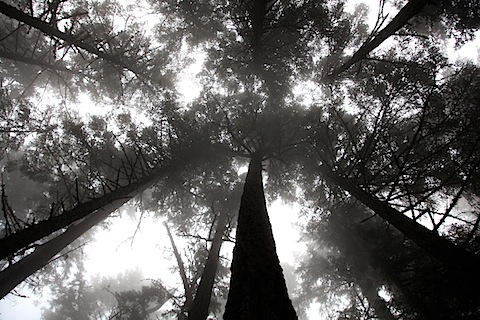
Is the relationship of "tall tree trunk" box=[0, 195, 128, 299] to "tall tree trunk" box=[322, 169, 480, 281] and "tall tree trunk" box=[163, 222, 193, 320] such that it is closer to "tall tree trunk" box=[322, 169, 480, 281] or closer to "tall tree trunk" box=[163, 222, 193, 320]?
"tall tree trunk" box=[163, 222, 193, 320]

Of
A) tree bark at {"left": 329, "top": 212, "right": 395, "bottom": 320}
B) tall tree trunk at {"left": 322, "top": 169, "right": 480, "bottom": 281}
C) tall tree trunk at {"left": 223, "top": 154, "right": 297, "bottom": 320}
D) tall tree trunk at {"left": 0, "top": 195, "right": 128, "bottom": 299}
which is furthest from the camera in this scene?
tree bark at {"left": 329, "top": 212, "right": 395, "bottom": 320}

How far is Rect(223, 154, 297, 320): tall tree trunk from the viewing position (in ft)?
6.48

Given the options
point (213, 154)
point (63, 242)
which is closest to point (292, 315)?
point (213, 154)

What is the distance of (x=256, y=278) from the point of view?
236 centimetres

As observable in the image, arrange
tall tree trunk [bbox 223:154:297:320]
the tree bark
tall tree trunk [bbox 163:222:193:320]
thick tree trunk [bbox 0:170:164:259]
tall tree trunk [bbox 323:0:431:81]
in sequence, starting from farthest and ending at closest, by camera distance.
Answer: the tree bark < tall tree trunk [bbox 163:222:193:320] < tall tree trunk [bbox 323:0:431:81] < thick tree trunk [bbox 0:170:164:259] < tall tree trunk [bbox 223:154:297:320]

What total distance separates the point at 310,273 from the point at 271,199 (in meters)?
5.32

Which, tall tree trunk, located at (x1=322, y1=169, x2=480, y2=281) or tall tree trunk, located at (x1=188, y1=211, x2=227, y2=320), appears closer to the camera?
tall tree trunk, located at (x1=322, y1=169, x2=480, y2=281)

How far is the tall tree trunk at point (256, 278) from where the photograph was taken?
6.48ft

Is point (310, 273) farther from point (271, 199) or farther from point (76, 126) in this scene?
point (76, 126)

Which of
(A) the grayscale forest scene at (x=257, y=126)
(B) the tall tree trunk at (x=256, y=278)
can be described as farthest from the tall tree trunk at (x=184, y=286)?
(B) the tall tree trunk at (x=256, y=278)

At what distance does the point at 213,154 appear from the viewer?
9.34 meters

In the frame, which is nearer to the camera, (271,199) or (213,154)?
(213,154)

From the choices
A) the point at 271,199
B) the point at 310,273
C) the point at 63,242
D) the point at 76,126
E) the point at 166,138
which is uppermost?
the point at 76,126

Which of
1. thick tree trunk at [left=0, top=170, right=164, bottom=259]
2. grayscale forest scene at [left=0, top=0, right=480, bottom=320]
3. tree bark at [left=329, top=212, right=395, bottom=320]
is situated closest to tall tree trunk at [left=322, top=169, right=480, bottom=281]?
grayscale forest scene at [left=0, top=0, right=480, bottom=320]
